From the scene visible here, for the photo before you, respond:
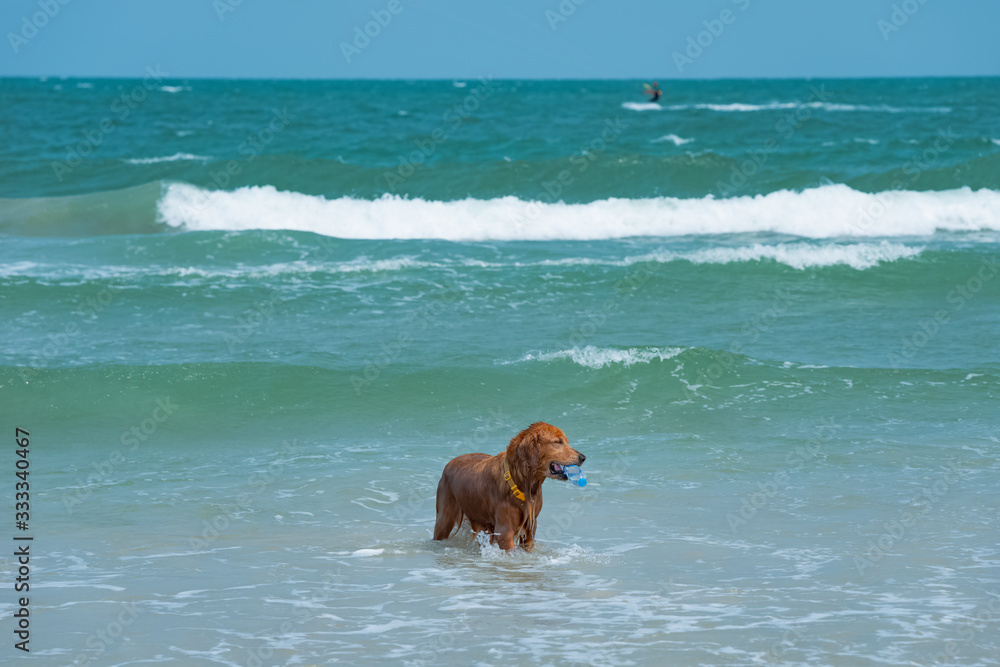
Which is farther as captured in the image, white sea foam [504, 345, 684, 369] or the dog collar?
white sea foam [504, 345, 684, 369]

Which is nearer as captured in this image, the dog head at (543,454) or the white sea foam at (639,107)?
the dog head at (543,454)

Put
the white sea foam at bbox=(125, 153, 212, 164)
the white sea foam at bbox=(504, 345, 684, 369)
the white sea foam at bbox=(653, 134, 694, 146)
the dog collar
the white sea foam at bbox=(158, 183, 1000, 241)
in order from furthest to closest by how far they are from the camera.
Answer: the white sea foam at bbox=(653, 134, 694, 146) < the white sea foam at bbox=(125, 153, 212, 164) < the white sea foam at bbox=(158, 183, 1000, 241) < the white sea foam at bbox=(504, 345, 684, 369) < the dog collar

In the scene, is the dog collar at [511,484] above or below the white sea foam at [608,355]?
below

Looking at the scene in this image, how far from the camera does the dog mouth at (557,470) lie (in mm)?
5625

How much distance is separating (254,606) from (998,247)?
1689 cm

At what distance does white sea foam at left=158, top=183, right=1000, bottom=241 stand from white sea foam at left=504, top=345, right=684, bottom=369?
1133cm

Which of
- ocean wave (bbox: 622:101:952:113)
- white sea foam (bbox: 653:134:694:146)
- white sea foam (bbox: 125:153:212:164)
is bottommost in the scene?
white sea foam (bbox: 125:153:212:164)

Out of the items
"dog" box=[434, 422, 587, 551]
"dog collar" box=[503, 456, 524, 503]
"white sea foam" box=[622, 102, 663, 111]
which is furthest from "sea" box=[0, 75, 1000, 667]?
"white sea foam" box=[622, 102, 663, 111]

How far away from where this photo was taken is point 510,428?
30.8ft

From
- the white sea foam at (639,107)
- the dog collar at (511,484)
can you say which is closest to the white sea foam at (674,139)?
the white sea foam at (639,107)

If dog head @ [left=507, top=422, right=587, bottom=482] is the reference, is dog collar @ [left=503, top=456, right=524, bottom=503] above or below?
below

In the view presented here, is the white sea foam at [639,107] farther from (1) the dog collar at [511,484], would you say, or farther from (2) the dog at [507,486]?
(1) the dog collar at [511,484]

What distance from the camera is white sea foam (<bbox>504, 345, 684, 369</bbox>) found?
35.9ft

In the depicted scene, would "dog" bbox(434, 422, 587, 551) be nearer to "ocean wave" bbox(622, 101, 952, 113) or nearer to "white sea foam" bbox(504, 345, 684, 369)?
"white sea foam" bbox(504, 345, 684, 369)
